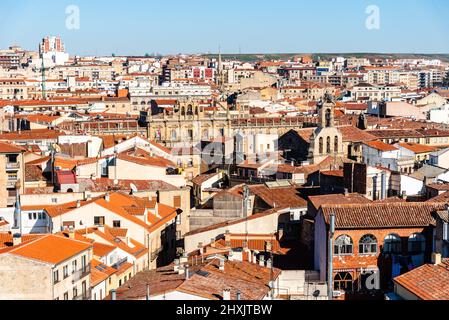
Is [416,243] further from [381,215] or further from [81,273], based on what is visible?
[81,273]

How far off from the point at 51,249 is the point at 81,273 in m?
0.54

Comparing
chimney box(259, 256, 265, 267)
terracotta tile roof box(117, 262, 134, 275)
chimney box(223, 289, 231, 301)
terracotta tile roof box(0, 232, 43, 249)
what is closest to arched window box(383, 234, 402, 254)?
chimney box(259, 256, 265, 267)

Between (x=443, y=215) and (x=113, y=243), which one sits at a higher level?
(x=443, y=215)

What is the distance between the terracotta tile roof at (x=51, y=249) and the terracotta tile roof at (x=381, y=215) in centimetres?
291

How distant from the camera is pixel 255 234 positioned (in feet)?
40.7

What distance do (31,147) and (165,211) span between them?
7.81 metres

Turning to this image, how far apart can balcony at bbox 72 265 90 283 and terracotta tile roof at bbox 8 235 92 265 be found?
7.5 inches

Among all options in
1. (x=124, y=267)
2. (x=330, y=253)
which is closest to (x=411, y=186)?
(x=330, y=253)

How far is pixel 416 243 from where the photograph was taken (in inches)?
400

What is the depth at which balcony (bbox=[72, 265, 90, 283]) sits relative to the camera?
337 inches

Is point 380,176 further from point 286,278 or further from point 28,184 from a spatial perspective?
point 28,184

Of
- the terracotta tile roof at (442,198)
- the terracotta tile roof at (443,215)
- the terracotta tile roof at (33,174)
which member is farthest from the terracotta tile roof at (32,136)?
the terracotta tile roof at (443,215)
